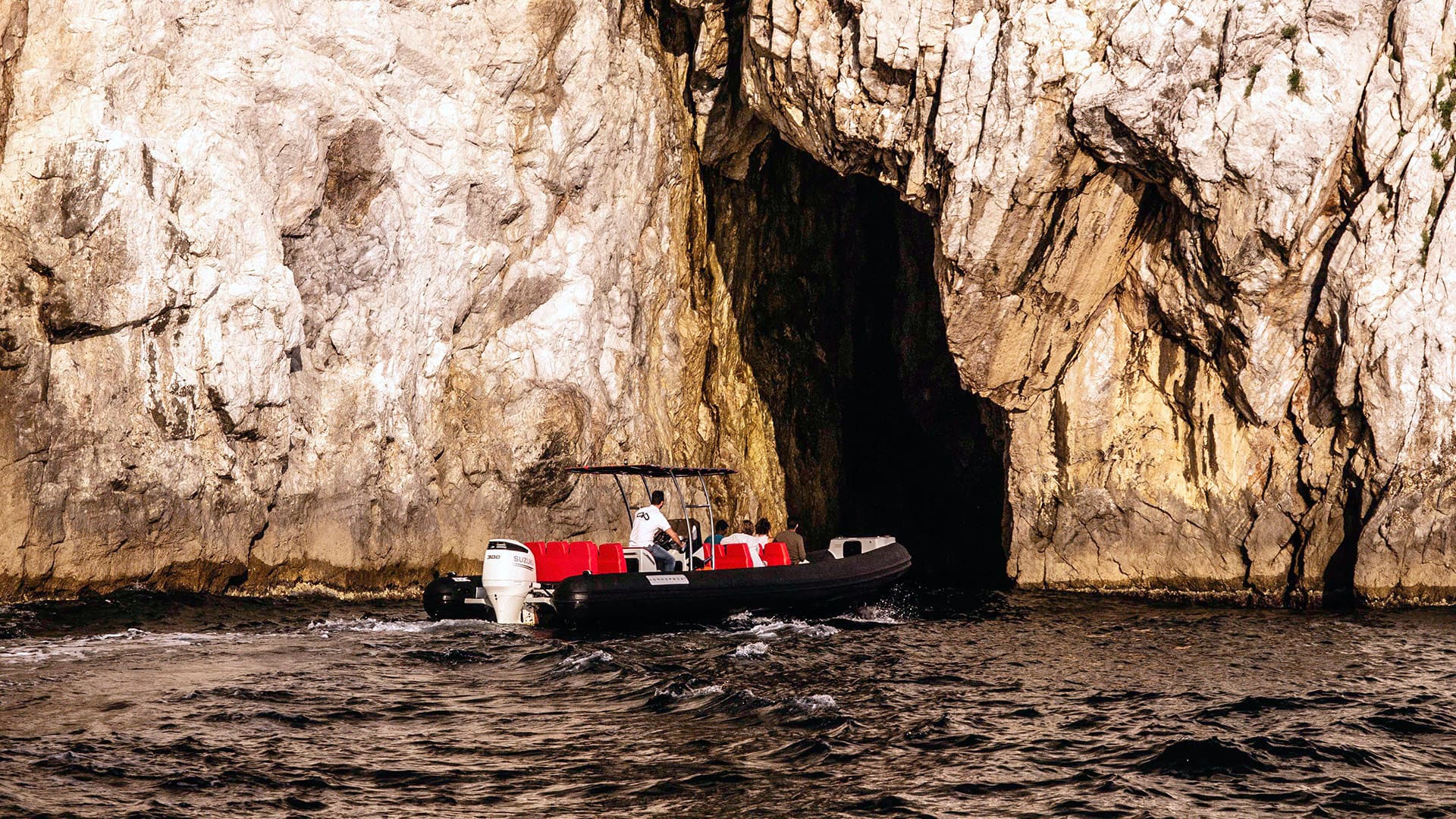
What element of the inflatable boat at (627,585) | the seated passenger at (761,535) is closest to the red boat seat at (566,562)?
the inflatable boat at (627,585)

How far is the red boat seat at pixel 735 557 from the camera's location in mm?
17219

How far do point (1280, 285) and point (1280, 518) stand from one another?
3.47 metres

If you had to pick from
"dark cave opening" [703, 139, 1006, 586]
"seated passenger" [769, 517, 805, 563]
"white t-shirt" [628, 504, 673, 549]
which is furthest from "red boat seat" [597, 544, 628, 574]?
"dark cave opening" [703, 139, 1006, 586]

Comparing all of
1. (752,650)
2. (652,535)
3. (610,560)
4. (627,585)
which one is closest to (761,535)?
(652,535)

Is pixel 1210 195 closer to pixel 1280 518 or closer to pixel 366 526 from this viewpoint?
pixel 1280 518

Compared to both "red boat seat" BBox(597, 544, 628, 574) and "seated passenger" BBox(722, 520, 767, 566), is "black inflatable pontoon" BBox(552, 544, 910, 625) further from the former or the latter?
"seated passenger" BBox(722, 520, 767, 566)

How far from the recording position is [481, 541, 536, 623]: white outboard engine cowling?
1544 cm

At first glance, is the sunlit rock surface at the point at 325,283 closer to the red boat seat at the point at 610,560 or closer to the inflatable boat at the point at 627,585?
the inflatable boat at the point at 627,585

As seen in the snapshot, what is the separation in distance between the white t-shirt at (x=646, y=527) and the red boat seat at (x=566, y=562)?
58 centimetres

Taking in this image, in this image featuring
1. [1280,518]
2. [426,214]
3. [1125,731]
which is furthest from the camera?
[426,214]

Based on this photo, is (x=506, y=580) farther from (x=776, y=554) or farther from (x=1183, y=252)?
(x=1183, y=252)

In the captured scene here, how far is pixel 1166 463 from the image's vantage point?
68.4 feet

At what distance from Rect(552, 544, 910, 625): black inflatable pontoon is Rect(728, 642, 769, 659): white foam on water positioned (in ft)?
4.14

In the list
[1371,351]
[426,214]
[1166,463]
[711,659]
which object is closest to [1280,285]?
[1371,351]
